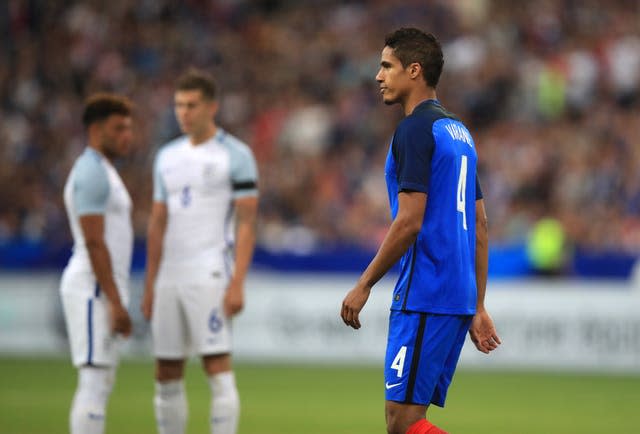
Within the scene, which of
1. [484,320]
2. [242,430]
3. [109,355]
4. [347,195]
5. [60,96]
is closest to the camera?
[484,320]

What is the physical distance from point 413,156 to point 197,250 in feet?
9.69

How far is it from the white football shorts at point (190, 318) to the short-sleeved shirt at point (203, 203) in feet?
0.33

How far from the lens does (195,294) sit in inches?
337

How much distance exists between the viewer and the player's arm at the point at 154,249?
28.7 feet

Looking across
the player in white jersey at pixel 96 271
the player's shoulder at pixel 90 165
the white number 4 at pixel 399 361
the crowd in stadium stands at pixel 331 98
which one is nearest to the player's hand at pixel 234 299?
the player in white jersey at pixel 96 271

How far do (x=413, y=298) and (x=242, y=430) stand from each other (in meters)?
4.62

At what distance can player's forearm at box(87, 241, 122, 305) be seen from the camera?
8.01 meters

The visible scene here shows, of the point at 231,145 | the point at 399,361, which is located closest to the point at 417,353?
the point at 399,361

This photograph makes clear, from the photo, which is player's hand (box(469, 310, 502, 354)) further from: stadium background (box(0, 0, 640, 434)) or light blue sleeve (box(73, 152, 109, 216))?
stadium background (box(0, 0, 640, 434))

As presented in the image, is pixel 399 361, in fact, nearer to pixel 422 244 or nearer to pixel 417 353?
pixel 417 353

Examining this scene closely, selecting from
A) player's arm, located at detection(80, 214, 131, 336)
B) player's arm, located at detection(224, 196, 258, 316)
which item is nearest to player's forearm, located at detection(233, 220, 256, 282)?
player's arm, located at detection(224, 196, 258, 316)

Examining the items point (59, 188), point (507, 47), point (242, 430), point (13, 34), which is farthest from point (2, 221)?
point (242, 430)

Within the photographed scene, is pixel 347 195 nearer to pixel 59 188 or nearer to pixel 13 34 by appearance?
pixel 59 188

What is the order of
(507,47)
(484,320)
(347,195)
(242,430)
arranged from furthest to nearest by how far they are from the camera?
(507,47) < (347,195) < (242,430) < (484,320)
